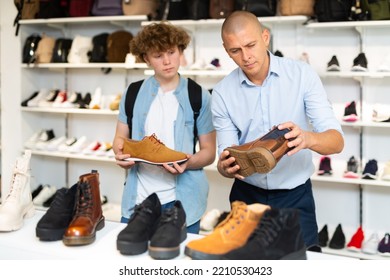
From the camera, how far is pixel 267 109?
2127 mm

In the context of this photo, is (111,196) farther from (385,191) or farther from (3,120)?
(385,191)

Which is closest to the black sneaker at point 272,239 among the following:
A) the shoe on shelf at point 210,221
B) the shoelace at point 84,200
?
the shoelace at point 84,200

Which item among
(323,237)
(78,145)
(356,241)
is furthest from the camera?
(78,145)

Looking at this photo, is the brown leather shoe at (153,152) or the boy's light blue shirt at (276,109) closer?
the boy's light blue shirt at (276,109)

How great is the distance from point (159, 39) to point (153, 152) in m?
0.52

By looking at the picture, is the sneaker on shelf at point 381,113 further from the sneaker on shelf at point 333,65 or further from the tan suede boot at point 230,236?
the tan suede boot at point 230,236

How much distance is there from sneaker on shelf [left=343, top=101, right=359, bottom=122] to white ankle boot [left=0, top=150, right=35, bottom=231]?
106 inches

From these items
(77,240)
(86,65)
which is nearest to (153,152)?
(77,240)

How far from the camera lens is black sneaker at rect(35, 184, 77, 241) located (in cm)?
161

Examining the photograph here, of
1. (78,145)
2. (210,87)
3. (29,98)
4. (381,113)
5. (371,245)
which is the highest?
(210,87)

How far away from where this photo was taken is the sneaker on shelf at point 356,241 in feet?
12.6

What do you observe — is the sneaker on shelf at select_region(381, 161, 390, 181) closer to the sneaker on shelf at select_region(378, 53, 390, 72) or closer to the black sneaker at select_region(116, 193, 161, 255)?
the sneaker on shelf at select_region(378, 53, 390, 72)

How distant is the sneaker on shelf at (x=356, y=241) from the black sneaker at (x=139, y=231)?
2.67m

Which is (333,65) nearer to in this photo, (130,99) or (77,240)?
(130,99)
